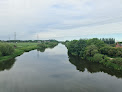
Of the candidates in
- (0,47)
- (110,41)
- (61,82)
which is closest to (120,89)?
(61,82)

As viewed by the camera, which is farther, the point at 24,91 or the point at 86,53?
the point at 86,53

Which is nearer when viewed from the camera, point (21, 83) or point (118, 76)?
point (21, 83)

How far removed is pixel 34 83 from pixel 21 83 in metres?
2.00

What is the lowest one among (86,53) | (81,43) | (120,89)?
(120,89)

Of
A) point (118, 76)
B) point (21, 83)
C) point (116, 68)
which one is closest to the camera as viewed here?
point (21, 83)

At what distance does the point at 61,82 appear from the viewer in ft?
50.6

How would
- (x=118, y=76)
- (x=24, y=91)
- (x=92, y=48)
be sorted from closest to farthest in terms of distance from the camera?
1. (x=24, y=91)
2. (x=118, y=76)
3. (x=92, y=48)

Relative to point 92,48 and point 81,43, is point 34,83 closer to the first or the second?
point 92,48

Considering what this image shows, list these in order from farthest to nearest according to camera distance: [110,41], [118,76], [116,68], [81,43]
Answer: [110,41], [81,43], [116,68], [118,76]

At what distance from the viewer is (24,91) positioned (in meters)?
12.6

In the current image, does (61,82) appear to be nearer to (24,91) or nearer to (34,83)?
(34,83)

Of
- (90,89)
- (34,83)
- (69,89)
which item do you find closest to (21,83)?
(34,83)

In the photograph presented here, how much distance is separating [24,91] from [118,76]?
16904 mm

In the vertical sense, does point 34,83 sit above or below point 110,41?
below
